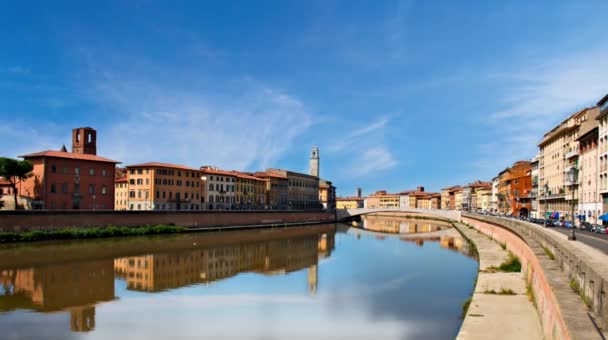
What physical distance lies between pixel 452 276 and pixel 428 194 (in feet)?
549

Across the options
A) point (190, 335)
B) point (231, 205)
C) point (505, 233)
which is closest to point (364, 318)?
point (190, 335)

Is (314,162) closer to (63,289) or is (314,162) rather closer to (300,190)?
(300,190)

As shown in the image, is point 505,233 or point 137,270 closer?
point 137,270

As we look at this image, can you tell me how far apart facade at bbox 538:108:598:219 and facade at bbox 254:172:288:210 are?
50.7 meters

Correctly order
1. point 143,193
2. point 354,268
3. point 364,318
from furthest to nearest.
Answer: point 143,193, point 354,268, point 364,318

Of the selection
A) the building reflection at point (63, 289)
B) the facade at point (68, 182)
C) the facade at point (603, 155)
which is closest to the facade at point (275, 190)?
the facade at point (68, 182)

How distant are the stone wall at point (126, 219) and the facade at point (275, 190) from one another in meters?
13.3

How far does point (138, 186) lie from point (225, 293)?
49225 millimetres

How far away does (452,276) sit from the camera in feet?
94.1

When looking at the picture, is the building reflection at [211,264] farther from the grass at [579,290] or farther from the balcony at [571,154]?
the balcony at [571,154]

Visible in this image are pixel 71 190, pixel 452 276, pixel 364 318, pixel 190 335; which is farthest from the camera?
pixel 71 190

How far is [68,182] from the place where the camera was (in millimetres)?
54906

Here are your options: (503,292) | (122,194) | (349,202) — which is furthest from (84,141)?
(349,202)

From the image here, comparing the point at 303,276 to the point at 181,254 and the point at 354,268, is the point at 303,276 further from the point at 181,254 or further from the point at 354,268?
the point at 181,254
